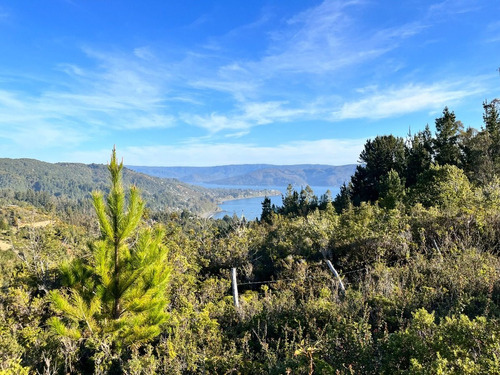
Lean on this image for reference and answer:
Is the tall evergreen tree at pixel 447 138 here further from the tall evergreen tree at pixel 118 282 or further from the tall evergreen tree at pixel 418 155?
the tall evergreen tree at pixel 118 282

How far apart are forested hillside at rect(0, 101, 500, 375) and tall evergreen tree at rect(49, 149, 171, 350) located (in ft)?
0.05

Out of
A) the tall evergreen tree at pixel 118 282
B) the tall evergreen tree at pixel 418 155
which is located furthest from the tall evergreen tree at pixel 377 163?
the tall evergreen tree at pixel 118 282

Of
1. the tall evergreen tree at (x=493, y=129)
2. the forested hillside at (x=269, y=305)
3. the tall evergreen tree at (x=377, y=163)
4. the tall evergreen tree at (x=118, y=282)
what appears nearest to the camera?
the forested hillside at (x=269, y=305)

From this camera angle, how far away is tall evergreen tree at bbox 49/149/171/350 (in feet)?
11.5

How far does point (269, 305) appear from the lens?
4.64m

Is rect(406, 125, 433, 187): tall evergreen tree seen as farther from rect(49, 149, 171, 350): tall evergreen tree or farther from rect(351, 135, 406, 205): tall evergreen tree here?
rect(49, 149, 171, 350): tall evergreen tree

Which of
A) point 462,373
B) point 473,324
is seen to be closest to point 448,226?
point 473,324

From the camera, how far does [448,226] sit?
6320mm

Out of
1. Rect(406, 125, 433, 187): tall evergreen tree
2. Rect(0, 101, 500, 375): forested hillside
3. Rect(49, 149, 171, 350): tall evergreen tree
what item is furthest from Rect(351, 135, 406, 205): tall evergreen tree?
Rect(49, 149, 171, 350): tall evergreen tree

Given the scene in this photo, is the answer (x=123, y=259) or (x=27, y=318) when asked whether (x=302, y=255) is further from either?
(x=27, y=318)

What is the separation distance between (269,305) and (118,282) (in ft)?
7.55

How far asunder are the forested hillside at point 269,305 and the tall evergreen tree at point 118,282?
15mm

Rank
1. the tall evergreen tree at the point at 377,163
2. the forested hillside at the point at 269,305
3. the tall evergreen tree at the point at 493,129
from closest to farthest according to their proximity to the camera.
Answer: the forested hillside at the point at 269,305
the tall evergreen tree at the point at 493,129
the tall evergreen tree at the point at 377,163

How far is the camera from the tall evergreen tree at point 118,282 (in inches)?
138
